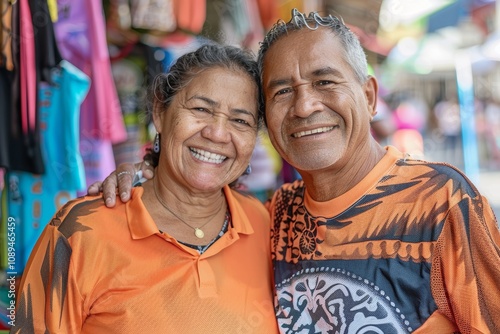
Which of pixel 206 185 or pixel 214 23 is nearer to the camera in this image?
pixel 206 185

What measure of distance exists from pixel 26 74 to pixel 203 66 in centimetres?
112

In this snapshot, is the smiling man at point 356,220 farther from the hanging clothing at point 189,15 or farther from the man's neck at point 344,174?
the hanging clothing at point 189,15

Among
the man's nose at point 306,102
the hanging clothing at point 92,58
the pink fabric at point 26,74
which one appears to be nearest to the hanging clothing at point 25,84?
the pink fabric at point 26,74

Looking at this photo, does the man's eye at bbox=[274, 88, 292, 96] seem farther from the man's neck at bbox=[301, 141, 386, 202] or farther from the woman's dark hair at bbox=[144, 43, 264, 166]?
the man's neck at bbox=[301, 141, 386, 202]

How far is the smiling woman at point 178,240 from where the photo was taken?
A: 1.70m

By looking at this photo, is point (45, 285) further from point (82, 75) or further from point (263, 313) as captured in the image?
point (82, 75)

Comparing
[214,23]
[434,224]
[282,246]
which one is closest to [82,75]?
[214,23]

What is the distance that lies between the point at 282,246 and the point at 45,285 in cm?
88

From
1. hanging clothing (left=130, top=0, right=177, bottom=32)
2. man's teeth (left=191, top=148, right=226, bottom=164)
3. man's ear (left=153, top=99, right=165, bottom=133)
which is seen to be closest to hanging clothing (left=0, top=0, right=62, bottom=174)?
hanging clothing (left=130, top=0, right=177, bottom=32)

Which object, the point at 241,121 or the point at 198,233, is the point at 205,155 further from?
the point at 198,233

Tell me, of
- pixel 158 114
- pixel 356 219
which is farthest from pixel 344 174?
pixel 158 114

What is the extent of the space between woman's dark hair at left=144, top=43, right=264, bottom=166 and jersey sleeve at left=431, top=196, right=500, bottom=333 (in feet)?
2.82

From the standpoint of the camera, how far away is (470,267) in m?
1.57

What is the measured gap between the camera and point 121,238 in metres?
1.80
